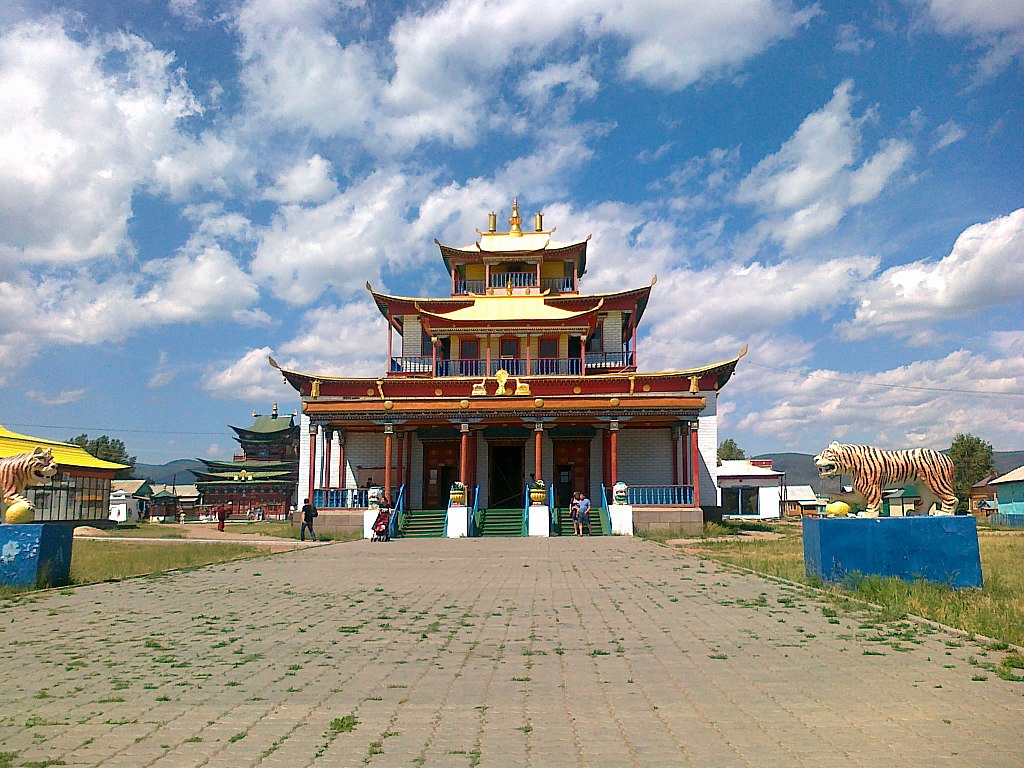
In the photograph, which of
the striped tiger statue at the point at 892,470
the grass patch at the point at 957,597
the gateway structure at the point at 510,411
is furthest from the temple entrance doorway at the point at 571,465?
the striped tiger statue at the point at 892,470

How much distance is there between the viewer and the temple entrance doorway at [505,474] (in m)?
32.6

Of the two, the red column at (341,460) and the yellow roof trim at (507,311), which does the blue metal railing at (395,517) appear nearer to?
the red column at (341,460)

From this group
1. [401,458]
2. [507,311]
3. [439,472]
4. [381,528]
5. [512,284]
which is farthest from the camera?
[512,284]

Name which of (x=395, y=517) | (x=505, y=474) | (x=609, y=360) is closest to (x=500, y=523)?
(x=395, y=517)

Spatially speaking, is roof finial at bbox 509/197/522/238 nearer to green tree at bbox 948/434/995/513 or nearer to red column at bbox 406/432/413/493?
red column at bbox 406/432/413/493

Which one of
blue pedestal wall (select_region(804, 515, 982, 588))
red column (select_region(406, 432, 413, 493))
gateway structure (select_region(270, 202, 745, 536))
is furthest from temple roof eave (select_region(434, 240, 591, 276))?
blue pedestal wall (select_region(804, 515, 982, 588))

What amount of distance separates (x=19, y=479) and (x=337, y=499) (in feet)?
49.3

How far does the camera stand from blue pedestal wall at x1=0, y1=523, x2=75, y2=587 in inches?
457

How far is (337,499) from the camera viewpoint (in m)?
27.9

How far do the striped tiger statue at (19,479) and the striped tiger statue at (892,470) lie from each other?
485 inches

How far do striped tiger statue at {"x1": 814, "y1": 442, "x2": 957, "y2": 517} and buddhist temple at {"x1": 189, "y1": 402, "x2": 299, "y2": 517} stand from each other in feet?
165

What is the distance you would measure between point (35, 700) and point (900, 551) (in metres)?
9.80

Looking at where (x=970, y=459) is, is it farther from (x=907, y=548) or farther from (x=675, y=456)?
(x=907, y=548)

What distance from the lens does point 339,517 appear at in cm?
2742
